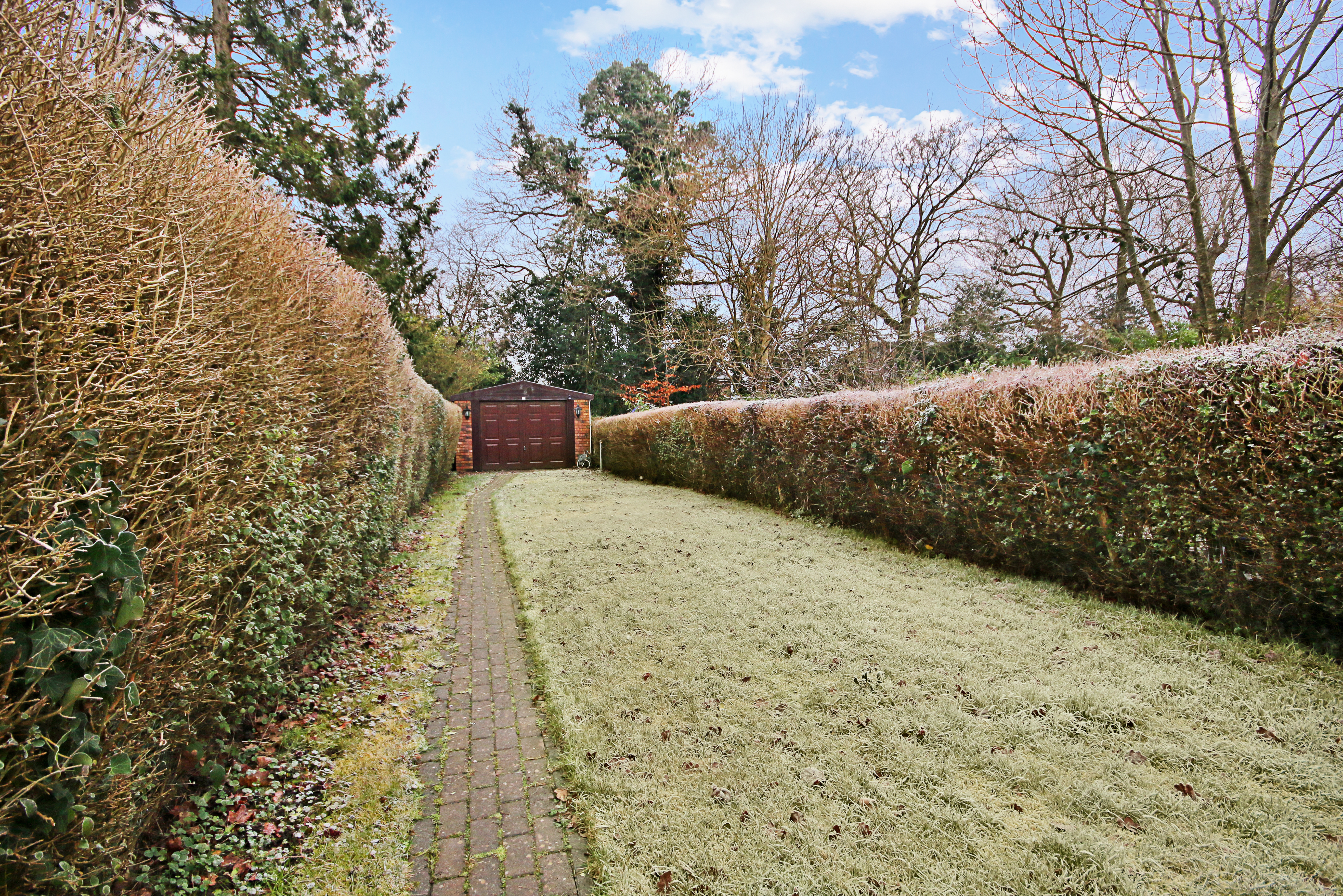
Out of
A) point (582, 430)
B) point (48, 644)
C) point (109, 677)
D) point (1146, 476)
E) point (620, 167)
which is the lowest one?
point (109, 677)

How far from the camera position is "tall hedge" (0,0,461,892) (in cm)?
131

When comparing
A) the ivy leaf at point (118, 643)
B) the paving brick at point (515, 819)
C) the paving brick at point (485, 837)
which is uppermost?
the ivy leaf at point (118, 643)

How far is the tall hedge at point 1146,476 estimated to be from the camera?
10.5 feet

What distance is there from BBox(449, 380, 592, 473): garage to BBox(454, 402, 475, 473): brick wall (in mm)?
16

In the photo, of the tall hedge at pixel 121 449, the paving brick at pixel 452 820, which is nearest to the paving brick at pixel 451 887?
the paving brick at pixel 452 820

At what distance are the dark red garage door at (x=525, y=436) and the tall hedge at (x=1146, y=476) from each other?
48.1ft

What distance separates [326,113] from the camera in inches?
457

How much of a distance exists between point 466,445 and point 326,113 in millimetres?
10093

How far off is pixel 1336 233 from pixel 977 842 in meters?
9.80

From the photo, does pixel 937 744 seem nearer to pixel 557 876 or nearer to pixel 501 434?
pixel 557 876

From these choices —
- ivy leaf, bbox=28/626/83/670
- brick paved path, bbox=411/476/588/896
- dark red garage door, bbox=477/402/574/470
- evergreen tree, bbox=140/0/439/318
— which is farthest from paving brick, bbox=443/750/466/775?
dark red garage door, bbox=477/402/574/470

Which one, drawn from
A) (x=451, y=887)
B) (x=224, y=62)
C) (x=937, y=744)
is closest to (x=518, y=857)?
(x=451, y=887)

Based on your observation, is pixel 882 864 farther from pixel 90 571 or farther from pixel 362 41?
pixel 362 41

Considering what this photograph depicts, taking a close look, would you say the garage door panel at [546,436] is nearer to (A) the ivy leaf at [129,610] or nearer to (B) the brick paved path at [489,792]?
(B) the brick paved path at [489,792]
